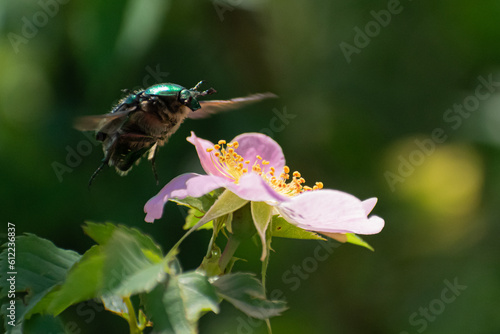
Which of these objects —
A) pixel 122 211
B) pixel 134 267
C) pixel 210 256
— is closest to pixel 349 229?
pixel 210 256

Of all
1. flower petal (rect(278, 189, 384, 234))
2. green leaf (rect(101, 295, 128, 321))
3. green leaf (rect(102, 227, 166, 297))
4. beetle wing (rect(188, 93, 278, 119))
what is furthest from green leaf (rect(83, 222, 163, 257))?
beetle wing (rect(188, 93, 278, 119))

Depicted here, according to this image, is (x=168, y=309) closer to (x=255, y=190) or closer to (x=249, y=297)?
(x=249, y=297)

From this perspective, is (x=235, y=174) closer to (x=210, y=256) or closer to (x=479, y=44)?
(x=210, y=256)

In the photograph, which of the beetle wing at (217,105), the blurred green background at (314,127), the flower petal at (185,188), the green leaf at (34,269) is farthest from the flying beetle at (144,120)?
the blurred green background at (314,127)

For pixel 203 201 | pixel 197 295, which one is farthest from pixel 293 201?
pixel 197 295

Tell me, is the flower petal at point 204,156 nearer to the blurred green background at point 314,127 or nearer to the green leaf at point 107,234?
the green leaf at point 107,234

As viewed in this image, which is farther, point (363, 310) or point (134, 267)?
point (363, 310)
